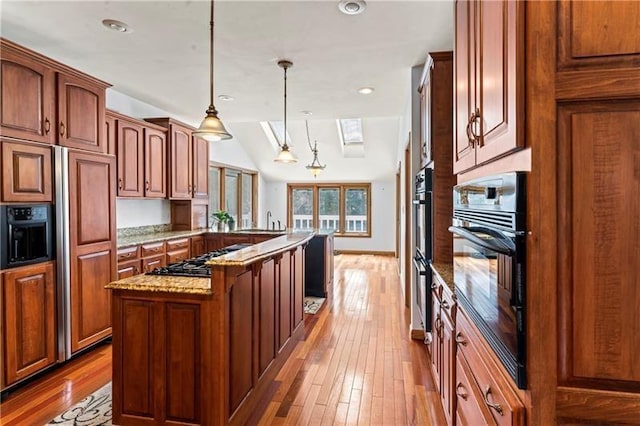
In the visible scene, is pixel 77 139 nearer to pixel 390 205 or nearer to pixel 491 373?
pixel 491 373

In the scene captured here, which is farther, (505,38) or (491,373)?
(491,373)

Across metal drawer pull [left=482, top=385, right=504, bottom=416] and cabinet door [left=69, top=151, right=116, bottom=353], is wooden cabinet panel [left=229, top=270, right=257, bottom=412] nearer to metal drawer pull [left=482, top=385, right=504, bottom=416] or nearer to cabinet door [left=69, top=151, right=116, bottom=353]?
metal drawer pull [left=482, top=385, right=504, bottom=416]

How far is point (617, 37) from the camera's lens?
0.92m

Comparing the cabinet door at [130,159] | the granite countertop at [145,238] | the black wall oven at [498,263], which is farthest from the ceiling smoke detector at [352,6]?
the granite countertop at [145,238]

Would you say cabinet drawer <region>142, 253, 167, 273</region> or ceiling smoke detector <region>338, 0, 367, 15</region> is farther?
cabinet drawer <region>142, 253, 167, 273</region>

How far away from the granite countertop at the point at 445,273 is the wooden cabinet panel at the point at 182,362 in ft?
4.46

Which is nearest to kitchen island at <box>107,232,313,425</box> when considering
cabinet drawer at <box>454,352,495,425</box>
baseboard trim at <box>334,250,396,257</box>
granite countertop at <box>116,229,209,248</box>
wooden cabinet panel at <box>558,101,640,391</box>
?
cabinet drawer at <box>454,352,495,425</box>

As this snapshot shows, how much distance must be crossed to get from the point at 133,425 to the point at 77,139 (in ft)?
7.56

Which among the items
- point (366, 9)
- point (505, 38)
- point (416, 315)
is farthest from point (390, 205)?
point (505, 38)

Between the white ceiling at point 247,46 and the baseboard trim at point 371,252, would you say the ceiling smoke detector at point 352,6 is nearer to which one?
the white ceiling at point 247,46

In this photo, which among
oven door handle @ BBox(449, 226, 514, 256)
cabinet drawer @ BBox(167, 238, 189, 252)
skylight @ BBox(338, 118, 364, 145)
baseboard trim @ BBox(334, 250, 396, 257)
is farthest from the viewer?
baseboard trim @ BBox(334, 250, 396, 257)

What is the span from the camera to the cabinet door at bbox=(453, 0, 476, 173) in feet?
4.83

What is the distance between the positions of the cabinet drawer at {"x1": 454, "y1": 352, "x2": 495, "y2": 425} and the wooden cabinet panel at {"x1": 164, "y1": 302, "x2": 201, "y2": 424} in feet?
4.32

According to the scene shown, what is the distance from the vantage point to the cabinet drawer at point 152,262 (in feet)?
13.6
